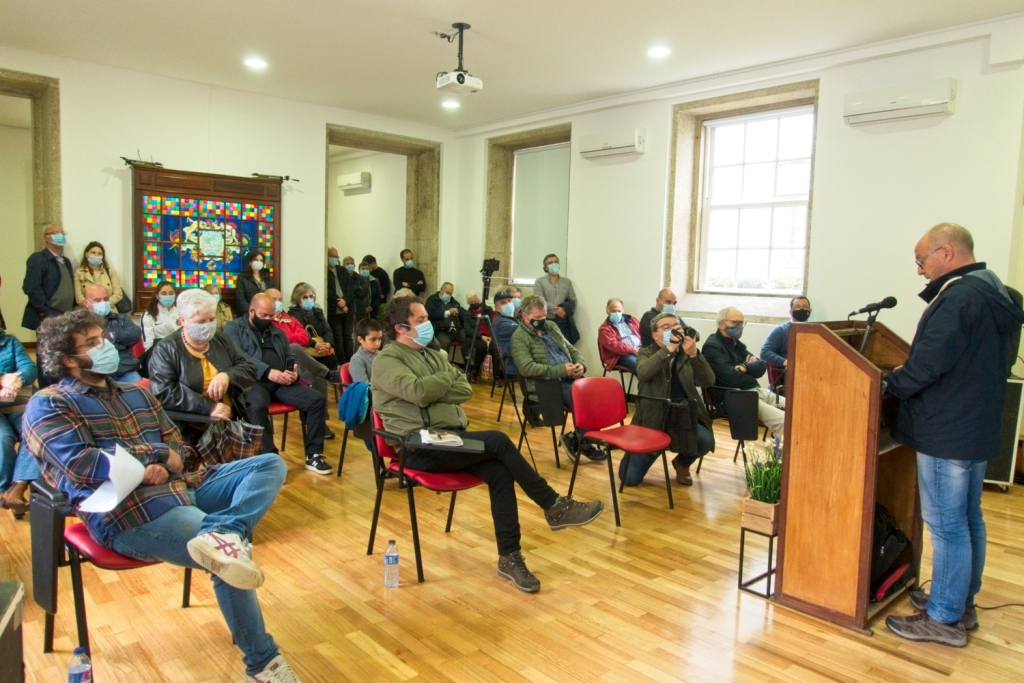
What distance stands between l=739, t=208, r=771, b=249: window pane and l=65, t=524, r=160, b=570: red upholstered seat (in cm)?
639

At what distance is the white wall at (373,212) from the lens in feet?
36.0

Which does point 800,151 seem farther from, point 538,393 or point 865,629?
point 865,629

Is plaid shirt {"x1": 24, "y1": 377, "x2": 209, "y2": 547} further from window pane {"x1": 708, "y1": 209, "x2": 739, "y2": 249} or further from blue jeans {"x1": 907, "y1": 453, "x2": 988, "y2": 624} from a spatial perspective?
window pane {"x1": 708, "y1": 209, "x2": 739, "y2": 249}

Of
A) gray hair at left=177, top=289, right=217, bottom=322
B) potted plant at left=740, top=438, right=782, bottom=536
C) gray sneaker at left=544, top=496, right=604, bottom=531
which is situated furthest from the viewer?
gray hair at left=177, top=289, right=217, bottom=322

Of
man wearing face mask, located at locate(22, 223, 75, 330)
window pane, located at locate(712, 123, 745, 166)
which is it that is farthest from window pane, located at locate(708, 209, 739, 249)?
man wearing face mask, located at locate(22, 223, 75, 330)

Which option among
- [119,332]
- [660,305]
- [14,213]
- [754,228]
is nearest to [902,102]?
[754,228]

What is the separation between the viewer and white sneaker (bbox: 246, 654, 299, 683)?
7.00 feet

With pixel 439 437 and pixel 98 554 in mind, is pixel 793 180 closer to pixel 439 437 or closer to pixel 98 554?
pixel 439 437

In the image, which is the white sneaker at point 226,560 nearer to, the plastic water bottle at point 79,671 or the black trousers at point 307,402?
the plastic water bottle at point 79,671

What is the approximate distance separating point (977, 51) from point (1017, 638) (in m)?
4.59

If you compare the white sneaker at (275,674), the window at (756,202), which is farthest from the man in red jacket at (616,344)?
the white sneaker at (275,674)

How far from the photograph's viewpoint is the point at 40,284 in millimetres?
6449

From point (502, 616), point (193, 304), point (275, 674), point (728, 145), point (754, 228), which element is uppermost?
point (728, 145)

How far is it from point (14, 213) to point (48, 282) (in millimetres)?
5422
